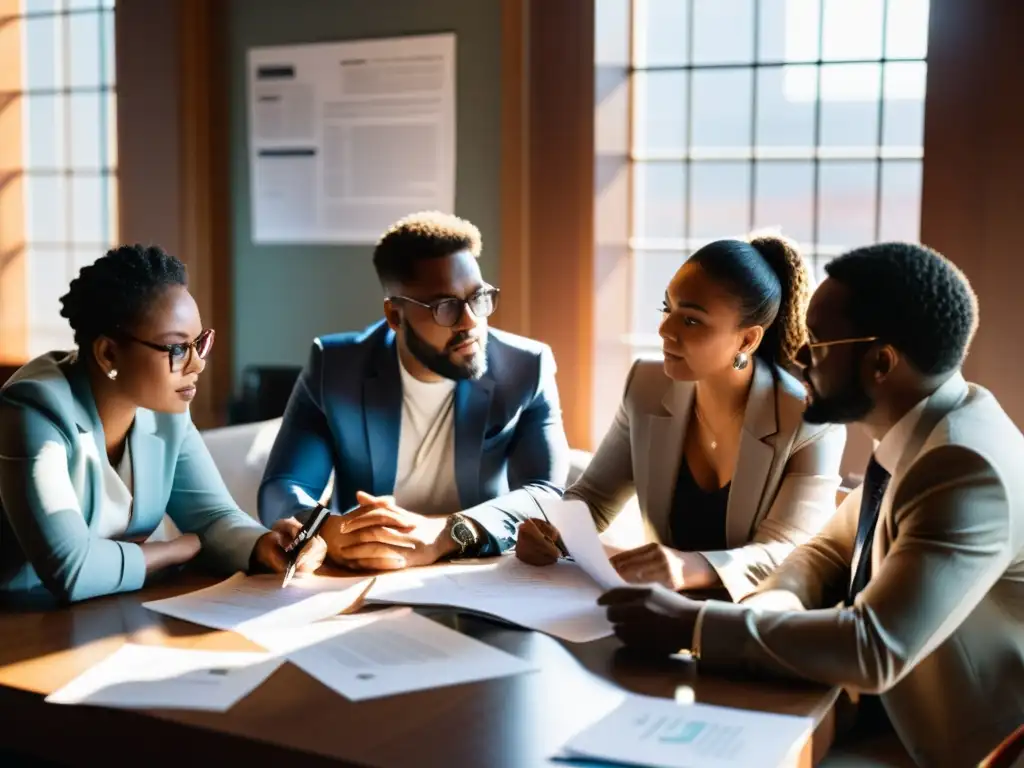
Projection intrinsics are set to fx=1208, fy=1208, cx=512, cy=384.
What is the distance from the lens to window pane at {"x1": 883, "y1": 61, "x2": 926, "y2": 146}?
330cm

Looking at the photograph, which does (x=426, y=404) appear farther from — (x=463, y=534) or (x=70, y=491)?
(x=70, y=491)

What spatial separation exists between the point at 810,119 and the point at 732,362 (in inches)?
54.4

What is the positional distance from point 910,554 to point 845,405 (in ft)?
0.91

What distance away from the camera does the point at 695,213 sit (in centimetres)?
365

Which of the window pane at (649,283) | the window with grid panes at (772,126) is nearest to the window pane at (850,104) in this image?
the window with grid panes at (772,126)

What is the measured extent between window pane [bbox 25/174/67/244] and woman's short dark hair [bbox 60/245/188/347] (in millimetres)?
2834

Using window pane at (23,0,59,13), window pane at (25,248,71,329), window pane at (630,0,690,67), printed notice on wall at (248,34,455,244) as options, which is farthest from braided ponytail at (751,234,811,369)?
window pane at (23,0,59,13)

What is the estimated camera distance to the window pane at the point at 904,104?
3303 mm

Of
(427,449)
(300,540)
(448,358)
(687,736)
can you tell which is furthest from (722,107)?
(687,736)

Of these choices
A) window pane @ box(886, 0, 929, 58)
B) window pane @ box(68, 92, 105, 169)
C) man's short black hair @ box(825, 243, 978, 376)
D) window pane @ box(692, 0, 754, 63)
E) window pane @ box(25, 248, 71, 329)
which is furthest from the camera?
window pane @ box(25, 248, 71, 329)

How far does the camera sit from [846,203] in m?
3.45

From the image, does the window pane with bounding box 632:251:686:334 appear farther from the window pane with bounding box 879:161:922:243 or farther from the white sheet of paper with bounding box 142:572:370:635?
the white sheet of paper with bounding box 142:572:370:635

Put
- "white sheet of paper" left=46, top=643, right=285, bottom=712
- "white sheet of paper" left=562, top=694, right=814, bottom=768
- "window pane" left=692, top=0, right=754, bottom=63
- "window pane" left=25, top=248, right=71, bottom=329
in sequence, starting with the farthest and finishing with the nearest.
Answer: "window pane" left=25, top=248, right=71, bottom=329 < "window pane" left=692, top=0, right=754, bottom=63 < "white sheet of paper" left=46, top=643, right=285, bottom=712 < "white sheet of paper" left=562, top=694, right=814, bottom=768

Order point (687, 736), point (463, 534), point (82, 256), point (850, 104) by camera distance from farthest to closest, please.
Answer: point (82, 256) < point (850, 104) < point (463, 534) < point (687, 736)
